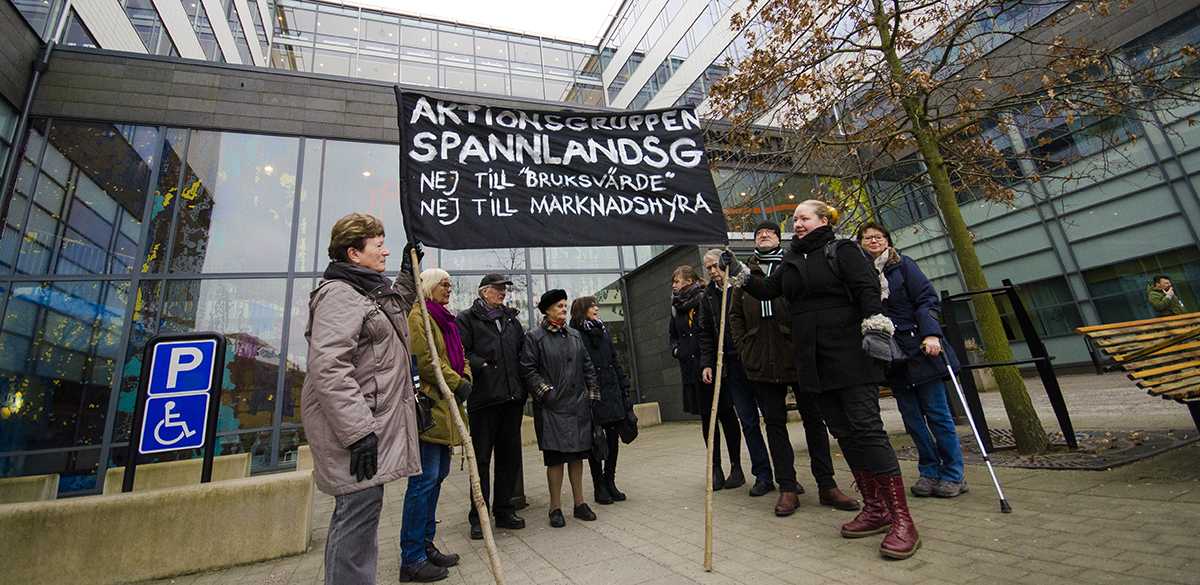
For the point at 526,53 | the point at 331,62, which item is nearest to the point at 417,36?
the point at 331,62

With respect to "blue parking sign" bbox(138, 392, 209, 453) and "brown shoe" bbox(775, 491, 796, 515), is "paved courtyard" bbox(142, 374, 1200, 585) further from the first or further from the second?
"blue parking sign" bbox(138, 392, 209, 453)

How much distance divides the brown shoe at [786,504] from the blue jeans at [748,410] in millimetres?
587

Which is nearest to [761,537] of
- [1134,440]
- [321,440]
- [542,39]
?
[321,440]

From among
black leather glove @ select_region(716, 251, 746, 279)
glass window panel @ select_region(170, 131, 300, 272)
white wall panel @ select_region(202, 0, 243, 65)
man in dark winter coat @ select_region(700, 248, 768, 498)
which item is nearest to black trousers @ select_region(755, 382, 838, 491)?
man in dark winter coat @ select_region(700, 248, 768, 498)

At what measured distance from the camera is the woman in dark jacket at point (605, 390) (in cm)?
445

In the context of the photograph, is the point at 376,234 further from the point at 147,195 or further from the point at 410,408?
the point at 147,195

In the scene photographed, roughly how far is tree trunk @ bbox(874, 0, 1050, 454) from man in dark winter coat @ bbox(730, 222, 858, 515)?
2.31 meters

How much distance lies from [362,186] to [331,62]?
5996 mm

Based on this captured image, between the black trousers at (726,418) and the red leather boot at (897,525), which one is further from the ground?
the black trousers at (726,418)

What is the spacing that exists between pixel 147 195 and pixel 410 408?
1057cm

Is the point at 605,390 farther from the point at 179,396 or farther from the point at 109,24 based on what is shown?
the point at 109,24

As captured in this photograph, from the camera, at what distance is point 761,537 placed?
306cm

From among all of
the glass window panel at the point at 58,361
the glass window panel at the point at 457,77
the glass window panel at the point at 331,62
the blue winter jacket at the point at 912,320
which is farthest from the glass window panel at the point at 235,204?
the blue winter jacket at the point at 912,320

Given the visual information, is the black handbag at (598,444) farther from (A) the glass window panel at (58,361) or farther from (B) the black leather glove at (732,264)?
(A) the glass window panel at (58,361)
